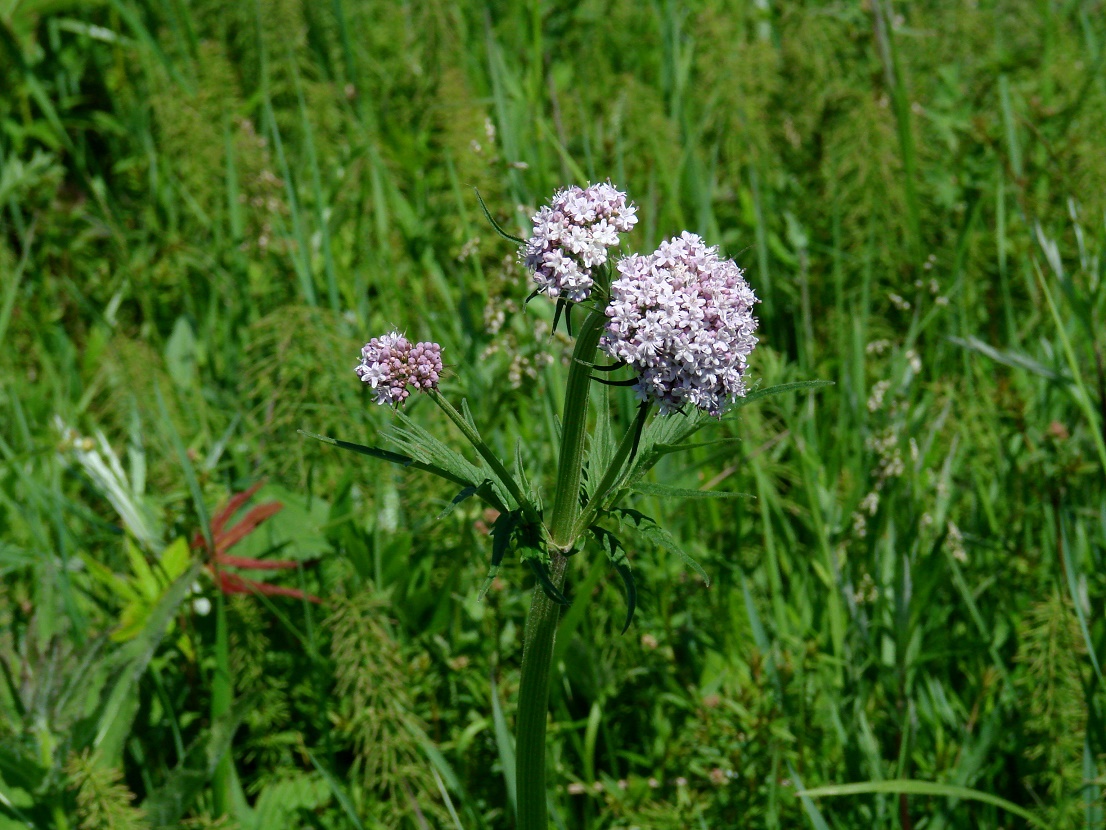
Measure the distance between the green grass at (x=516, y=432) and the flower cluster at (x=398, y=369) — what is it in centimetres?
51

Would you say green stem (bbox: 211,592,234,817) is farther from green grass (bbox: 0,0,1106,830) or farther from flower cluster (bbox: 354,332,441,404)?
flower cluster (bbox: 354,332,441,404)

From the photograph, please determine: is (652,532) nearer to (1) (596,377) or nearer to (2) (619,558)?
(2) (619,558)

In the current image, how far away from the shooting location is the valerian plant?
152cm

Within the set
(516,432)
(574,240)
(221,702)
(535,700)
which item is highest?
(516,432)

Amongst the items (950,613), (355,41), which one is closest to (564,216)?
(950,613)

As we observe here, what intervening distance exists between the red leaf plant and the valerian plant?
113 centimetres

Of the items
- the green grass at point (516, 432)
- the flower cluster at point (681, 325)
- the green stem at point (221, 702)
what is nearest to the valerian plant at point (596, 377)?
the flower cluster at point (681, 325)

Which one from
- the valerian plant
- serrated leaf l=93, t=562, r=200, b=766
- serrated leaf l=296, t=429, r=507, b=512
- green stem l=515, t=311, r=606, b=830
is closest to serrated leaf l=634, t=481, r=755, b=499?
the valerian plant

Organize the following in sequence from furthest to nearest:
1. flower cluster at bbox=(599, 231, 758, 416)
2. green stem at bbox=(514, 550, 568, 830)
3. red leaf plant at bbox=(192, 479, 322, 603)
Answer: red leaf plant at bbox=(192, 479, 322, 603), green stem at bbox=(514, 550, 568, 830), flower cluster at bbox=(599, 231, 758, 416)

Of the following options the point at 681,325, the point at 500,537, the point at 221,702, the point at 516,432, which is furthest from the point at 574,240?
the point at 221,702

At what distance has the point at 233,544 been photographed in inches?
116

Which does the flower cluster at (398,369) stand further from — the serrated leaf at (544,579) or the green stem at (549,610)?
the serrated leaf at (544,579)

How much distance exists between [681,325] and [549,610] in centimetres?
58

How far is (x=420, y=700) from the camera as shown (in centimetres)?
301
